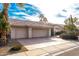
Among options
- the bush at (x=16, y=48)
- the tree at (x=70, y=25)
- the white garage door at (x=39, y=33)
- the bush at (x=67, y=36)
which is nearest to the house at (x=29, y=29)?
the white garage door at (x=39, y=33)

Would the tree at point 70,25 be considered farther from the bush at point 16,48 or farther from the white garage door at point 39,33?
the bush at point 16,48

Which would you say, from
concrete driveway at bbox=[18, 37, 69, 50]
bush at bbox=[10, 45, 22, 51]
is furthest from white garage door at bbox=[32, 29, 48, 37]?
bush at bbox=[10, 45, 22, 51]

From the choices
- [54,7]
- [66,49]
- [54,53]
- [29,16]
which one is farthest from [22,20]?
[66,49]

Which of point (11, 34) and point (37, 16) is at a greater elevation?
point (37, 16)

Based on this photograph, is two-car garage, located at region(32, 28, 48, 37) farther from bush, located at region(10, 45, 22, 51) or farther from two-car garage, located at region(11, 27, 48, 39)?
bush, located at region(10, 45, 22, 51)

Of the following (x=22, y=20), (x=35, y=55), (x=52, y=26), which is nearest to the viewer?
(x=35, y=55)

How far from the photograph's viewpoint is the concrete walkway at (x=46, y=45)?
16.7ft

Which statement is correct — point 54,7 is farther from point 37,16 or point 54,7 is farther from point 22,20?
point 22,20

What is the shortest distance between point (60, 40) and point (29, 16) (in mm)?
1705

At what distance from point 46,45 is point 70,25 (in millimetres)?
1294

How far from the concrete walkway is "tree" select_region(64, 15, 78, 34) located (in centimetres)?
49

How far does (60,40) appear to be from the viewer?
5680 millimetres

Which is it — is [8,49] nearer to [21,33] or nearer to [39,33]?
[21,33]

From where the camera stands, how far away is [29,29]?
5559mm
